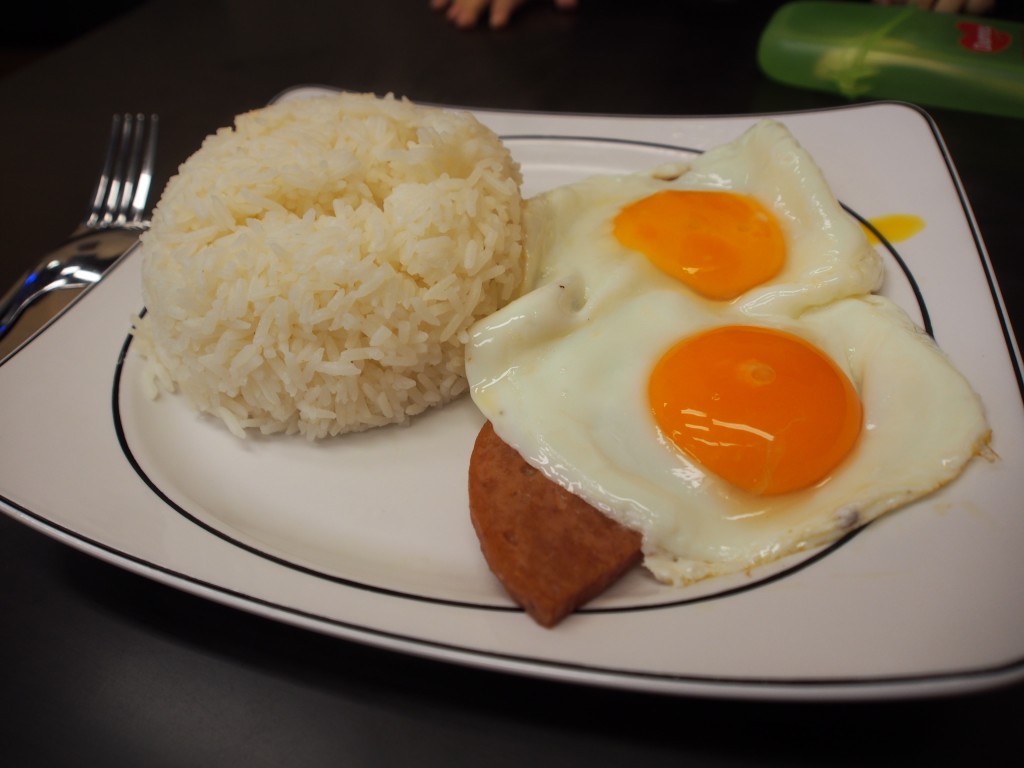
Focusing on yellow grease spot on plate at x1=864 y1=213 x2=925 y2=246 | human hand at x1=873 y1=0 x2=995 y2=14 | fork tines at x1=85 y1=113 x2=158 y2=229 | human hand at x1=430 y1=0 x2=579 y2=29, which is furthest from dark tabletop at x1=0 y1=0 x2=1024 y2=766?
human hand at x1=430 y1=0 x2=579 y2=29

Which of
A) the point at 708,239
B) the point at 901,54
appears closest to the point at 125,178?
the point at 708,239

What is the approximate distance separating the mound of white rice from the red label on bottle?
84.4 inches

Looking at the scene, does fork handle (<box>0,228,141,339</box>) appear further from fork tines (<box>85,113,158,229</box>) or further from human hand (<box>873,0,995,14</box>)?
human hand (<box>873,0,995,14</box>)

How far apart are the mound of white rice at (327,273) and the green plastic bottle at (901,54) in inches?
76.0

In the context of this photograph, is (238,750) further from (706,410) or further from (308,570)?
(706,410)

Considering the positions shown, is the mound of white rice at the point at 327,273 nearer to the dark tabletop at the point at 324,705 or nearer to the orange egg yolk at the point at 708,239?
the orange egg yolk at the point at 708,239

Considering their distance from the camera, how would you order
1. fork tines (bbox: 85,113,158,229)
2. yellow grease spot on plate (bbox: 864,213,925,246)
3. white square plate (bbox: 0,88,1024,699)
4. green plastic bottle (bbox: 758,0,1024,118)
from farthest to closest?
green plastic bottle (bbox: 758,0,1024,118) → fork tines (bbox: 85,113,158,229) → yellow grease spot on plate (bbox: 864,213,925,246) → white square plate (bbox: 0,88,1024,699)

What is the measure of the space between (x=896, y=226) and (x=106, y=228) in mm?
2689

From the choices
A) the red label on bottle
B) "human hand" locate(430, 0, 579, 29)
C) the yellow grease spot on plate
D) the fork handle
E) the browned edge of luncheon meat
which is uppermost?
the red label on bottle

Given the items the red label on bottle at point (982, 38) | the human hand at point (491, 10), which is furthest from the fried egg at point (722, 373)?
the human hand at point (491, 10)

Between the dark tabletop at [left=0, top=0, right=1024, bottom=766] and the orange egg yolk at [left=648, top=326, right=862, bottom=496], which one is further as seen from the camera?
the orange egg yolk at [left=648, top=326, right=862, bottom=496]

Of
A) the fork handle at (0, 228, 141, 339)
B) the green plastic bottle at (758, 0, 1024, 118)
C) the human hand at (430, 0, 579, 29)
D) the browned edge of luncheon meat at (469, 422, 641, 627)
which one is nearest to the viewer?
the browned edge of luncheon meat at (469, 422, 641, 627)

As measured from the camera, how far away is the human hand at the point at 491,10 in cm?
430

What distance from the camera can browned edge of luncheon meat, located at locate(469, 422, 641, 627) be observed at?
145 cm
